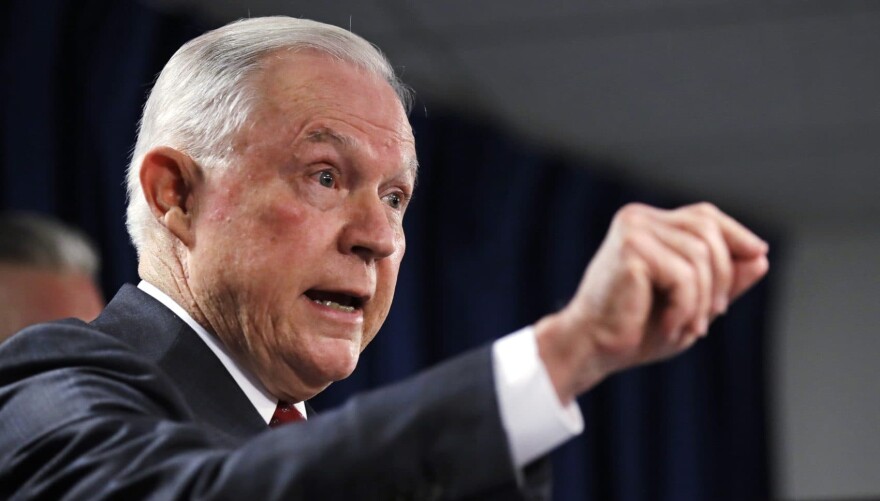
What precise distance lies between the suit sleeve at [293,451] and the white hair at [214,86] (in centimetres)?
39

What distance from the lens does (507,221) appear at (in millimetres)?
4641

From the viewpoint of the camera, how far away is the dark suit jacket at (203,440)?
80 centimetres

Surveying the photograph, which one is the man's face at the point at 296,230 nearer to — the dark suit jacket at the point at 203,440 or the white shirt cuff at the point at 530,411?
the dark suit jacket at the point at 203,440

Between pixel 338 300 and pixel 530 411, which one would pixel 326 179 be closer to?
pixel 338 300

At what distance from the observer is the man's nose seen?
4.02ft

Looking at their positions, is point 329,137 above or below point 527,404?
above

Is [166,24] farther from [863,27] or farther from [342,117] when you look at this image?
[342,117]

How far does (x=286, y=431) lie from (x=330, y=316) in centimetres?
41

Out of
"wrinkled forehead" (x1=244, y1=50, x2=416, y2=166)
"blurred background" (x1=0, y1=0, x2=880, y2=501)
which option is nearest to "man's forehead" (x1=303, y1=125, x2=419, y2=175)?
"wrinkled forehead" (x1=244, y1=50, x2=416, y2=166)

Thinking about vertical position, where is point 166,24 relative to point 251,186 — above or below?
above

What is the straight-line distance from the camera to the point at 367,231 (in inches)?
48.4

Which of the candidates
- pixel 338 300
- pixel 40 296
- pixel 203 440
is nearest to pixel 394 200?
pixel 338 300

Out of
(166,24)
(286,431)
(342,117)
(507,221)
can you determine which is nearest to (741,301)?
(507,221)

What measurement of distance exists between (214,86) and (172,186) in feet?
0.34
